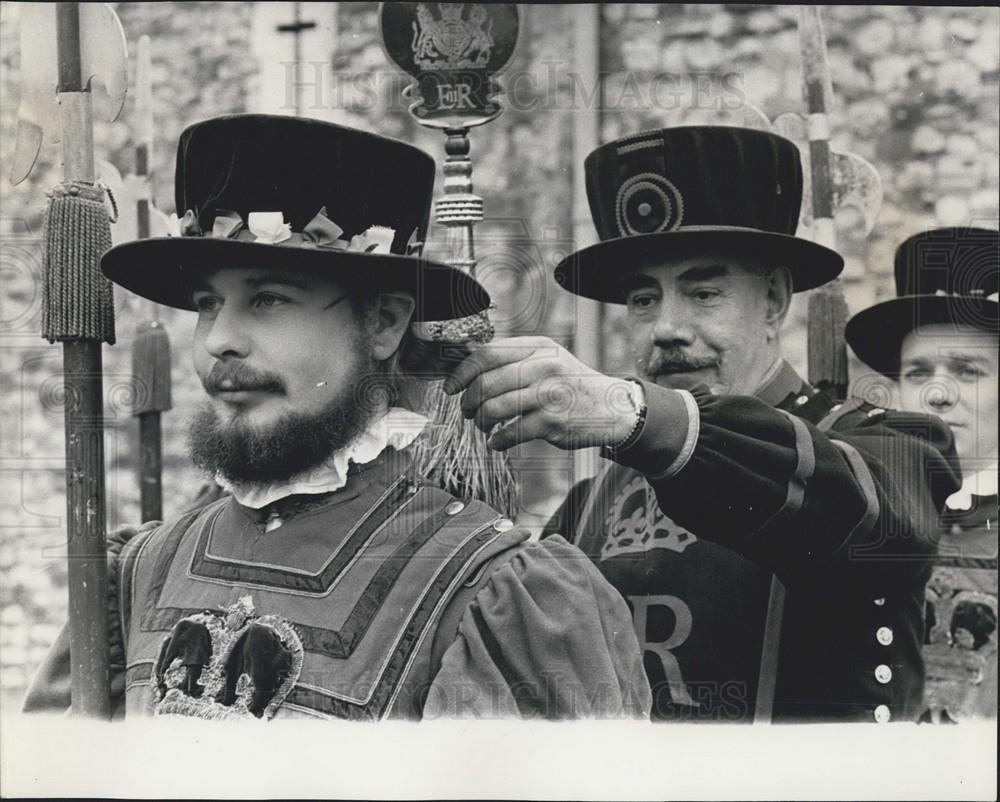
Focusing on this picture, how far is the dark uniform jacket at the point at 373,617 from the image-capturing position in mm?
3627

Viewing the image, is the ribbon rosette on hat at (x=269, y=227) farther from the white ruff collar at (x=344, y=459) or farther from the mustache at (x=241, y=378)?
the white ruff collar at (x=344, y=459)

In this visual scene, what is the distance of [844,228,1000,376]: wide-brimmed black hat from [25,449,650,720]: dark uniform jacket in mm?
1198

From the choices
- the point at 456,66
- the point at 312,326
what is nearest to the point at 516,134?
the point at 456,66

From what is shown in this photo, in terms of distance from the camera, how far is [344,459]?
3777mm

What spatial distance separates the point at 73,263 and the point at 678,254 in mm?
1873

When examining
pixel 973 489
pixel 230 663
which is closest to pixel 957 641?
pixel 973 489

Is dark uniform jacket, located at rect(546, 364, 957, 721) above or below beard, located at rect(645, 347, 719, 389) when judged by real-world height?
below

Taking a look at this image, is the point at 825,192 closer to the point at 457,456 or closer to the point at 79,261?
the point at 457,456

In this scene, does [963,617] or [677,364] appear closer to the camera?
[677,364]

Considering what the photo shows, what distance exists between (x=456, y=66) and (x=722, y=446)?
1515 mm

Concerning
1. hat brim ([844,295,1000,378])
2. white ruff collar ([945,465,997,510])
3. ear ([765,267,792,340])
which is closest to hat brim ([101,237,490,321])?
ear ([765,267,792,340])

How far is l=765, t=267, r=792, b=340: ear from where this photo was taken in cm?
409

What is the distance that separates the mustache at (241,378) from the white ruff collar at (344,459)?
27 centimetres

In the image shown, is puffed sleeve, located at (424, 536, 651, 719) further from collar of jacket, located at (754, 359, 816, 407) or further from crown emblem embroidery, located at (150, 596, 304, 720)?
collar of jacket, located at (754, 359, 816, 407)
